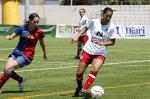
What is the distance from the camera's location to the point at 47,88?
15.8m

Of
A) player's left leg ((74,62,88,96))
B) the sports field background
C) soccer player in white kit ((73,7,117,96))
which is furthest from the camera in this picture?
the sports field background

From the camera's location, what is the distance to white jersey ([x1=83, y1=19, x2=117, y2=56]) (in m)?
13.8

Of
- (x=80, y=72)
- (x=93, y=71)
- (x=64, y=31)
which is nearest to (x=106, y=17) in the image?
Answer: (x=93, y=71)

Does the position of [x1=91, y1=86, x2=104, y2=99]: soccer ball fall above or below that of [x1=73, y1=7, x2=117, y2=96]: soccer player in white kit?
below

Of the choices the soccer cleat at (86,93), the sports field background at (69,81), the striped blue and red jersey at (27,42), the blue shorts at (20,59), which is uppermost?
the striped blue and red jersey at (27,42)

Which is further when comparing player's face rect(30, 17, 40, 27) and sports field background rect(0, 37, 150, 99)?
sports field background rect(0, 37, 150, 99)

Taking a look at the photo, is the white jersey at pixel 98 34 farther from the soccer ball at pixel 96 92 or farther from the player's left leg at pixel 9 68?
the player's left leg at pixel 9 68

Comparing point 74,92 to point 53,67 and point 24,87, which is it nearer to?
point 24,87

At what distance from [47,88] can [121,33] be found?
42.2 metres

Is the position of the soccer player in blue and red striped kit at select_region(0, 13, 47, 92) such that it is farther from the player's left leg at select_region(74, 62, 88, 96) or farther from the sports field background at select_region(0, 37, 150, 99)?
the player's left leg at select_region(74, 62, 88, 96)

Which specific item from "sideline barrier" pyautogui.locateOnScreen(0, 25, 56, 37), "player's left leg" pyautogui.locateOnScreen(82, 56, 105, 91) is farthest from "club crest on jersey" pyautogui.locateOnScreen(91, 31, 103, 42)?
"sideline barrier" pyautogui.locateOnScreen(0, 25, 56, 37)

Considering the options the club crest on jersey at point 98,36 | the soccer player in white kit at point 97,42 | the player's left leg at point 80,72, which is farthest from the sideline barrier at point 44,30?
the club crest on jersey at point 98,36

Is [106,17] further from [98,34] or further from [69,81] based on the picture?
[69,81]

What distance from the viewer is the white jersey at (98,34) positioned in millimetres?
13828
